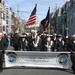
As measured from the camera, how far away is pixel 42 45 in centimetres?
1423

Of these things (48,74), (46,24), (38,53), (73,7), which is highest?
(73,7)

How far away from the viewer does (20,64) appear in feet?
39.9

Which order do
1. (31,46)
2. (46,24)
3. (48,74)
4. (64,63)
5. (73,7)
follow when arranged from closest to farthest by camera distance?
(48,74), (64,63), (31,46), (46,24), (73,7)

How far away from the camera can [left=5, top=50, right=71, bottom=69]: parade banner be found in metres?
12.0

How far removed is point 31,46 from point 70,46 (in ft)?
8.63

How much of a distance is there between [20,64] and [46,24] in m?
6.32

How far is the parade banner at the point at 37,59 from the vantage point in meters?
12.0

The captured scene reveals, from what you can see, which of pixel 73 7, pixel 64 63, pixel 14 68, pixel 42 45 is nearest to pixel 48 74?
pixel 64 63

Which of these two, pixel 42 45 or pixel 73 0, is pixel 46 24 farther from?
pixel 73 0

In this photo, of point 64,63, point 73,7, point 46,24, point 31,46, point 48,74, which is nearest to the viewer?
point 48,74

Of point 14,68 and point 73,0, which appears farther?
point 73,0

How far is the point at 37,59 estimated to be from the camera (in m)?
12.1

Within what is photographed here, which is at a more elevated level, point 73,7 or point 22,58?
point 73,7

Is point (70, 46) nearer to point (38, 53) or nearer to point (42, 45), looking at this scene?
point (38, 53)
